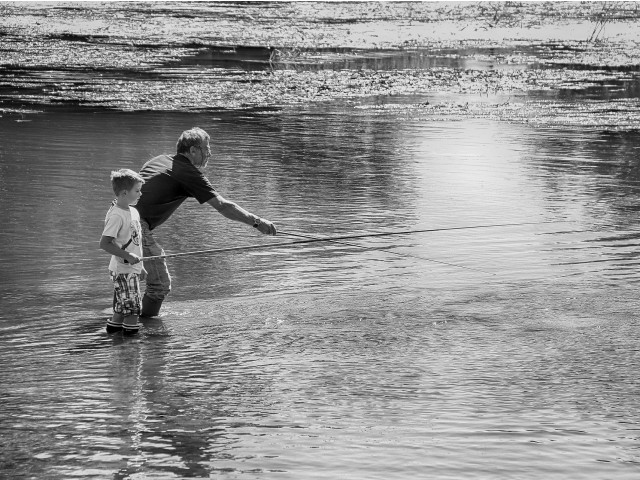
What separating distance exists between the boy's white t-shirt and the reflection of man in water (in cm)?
25

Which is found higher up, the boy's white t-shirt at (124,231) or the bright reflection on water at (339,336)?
the boy's white t-shirt at (124,231)

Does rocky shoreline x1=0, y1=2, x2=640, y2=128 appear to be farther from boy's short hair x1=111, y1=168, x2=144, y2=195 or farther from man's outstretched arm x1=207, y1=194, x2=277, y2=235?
boy's short hair x1=111, y1=168, x2=144, y2=195

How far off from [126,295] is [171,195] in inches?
28.7

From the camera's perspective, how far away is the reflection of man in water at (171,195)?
6656 millimetres

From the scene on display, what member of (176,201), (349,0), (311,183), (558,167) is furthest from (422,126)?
(349,0)

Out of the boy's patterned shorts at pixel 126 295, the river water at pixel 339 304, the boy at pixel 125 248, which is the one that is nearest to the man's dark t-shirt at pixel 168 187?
the boy at pixel 125 248

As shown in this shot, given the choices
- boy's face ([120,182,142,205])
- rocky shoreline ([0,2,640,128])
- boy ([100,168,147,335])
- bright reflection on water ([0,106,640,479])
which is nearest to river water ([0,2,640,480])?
bright reflection on water ([0,106,640,479])

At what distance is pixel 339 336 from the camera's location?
21.7ft

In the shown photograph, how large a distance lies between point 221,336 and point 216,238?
2.85 m

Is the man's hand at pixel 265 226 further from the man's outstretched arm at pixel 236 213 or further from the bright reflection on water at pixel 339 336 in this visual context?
the bright reflection on water at pixel 339 336

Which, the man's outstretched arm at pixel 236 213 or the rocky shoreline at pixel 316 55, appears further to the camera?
the rocky shoreline at pixel 316 55

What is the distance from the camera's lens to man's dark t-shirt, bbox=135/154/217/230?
6641 mm

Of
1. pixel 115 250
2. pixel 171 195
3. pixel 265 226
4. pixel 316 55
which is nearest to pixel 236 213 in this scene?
pixel 265 226

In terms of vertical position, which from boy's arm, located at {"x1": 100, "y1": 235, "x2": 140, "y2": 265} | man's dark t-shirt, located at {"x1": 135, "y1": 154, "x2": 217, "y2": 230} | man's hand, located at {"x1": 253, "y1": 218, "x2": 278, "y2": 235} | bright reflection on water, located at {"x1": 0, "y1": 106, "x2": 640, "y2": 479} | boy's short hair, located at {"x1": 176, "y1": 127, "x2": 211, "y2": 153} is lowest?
bright reflection on water, located at {"x1": 0, "y1": 106, "x2": 640, "y2": 479}
